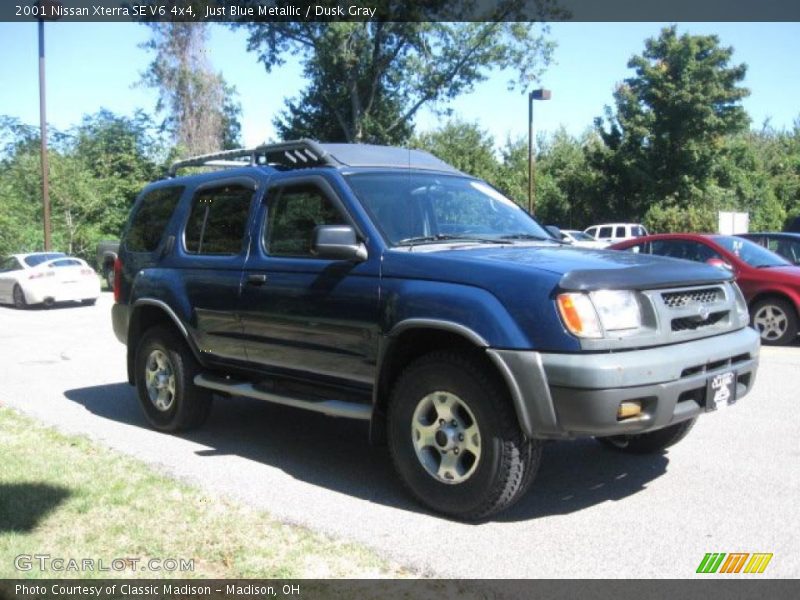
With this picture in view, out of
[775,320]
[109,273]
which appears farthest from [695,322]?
[109,273]

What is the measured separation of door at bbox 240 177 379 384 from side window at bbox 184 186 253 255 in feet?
0.89

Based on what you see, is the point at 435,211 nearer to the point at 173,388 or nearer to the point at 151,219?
the point at 173,388

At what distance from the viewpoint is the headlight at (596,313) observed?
12.5 ft

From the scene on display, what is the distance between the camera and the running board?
15.2ft

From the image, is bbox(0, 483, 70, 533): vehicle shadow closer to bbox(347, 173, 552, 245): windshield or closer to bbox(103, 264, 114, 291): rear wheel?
bbox(347, 173, 552, 245): windshield

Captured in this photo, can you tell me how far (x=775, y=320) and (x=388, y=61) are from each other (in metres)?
26.6

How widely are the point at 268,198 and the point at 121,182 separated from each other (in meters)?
27.3

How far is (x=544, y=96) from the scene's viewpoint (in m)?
27.7

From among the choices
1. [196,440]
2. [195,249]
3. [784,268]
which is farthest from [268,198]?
[784,268]

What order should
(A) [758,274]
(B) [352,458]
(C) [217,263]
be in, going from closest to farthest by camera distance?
(B) [352,458]
(C) [217,263]
(A) [758,274]

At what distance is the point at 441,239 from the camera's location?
4801mm

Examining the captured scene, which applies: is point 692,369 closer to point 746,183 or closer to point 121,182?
point 121,182


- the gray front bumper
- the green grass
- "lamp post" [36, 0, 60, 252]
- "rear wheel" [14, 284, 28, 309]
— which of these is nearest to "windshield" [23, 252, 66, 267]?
"rear wheel" [14, 284, 28, 309]

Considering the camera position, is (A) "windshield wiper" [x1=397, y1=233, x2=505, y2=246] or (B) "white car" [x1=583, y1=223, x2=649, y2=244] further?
(B) "white car" [x1=583, y1=223, x2=649, y2=244]
